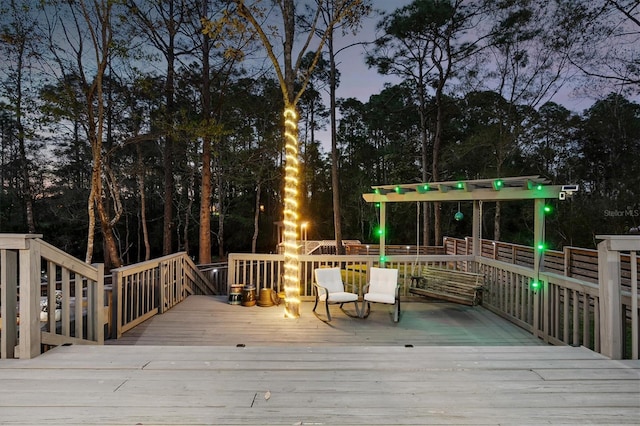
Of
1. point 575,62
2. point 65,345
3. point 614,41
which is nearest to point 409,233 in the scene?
point 575,62

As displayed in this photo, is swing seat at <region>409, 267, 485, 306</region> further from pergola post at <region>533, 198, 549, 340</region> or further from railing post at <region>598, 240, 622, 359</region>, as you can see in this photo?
railing post at <region>598, 240, 622, 359</region>

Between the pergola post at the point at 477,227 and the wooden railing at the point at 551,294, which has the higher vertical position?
the pergola post at the point at 477,227

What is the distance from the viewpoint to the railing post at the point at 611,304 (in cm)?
242

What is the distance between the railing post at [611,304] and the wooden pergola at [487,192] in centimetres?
178

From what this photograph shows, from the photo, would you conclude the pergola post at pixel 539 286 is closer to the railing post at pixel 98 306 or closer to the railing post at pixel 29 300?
the railing post at pixel 98 306

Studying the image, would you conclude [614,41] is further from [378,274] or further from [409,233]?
[409,233]

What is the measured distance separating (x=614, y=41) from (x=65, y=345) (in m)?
13.4

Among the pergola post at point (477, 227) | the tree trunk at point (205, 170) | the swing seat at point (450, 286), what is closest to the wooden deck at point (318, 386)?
the swing seat at point (450, 286)

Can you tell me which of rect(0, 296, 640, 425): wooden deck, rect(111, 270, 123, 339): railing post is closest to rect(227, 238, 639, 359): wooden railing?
rect(0, 296, 640, 425): wooden deck

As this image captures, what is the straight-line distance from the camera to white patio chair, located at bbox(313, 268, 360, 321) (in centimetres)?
490

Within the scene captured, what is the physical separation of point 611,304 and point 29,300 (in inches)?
153

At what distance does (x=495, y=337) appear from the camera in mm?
4141

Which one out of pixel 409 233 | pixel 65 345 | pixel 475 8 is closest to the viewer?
pixel 65 345

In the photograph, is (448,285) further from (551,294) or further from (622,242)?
(622,242)
